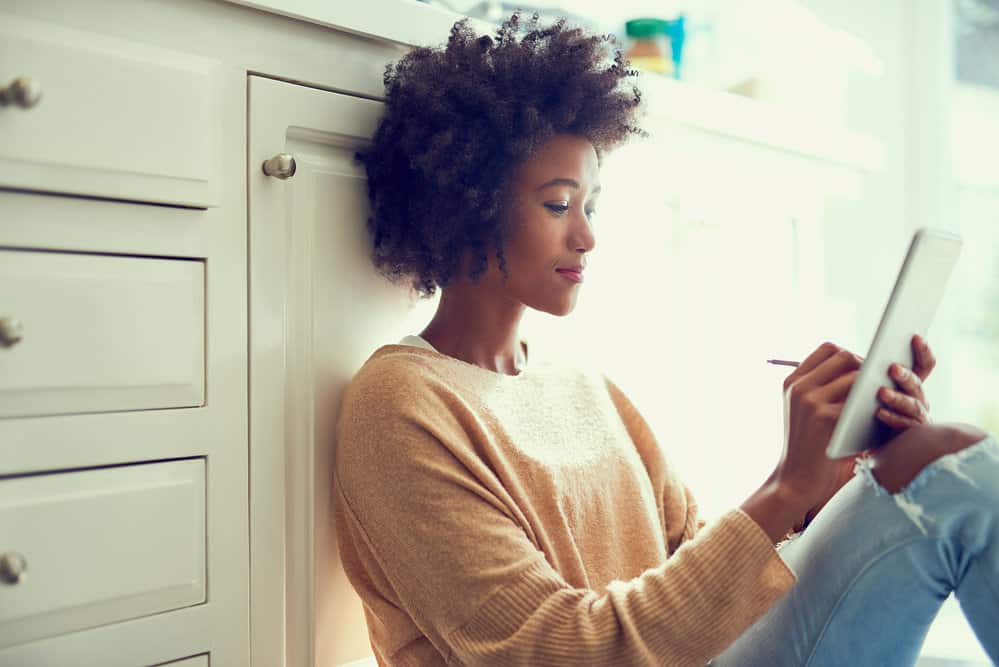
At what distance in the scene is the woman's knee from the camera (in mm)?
830

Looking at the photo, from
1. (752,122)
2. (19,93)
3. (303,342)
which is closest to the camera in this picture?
(19,93)

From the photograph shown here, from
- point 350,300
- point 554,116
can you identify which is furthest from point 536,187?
point 350,300

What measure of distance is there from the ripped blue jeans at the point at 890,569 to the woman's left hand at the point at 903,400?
0.15 ft

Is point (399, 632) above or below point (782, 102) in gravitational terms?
below

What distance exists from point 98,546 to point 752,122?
1007 mm

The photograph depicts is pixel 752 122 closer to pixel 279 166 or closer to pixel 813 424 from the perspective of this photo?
pixel 813 424

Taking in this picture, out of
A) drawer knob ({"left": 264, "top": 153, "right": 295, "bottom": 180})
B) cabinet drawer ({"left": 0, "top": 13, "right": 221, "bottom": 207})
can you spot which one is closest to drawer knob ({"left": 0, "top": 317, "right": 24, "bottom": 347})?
cabinet drawer ({"left": 0, "top": 13, "right": 221, "bottom": 207})

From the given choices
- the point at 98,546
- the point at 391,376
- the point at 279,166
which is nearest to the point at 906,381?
the point at 391,376

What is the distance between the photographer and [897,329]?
83 centimetres

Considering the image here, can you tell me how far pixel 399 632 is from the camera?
87 cm

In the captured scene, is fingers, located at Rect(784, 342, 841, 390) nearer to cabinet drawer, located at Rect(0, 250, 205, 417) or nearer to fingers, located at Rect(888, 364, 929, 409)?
fingers, located at Rect(888, 364, 929, 409)

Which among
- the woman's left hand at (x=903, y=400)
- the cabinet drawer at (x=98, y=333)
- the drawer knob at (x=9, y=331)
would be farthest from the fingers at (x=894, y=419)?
the drawer knob at (x=9, y=331)

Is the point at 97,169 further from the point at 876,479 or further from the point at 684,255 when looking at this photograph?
the point at 684,255

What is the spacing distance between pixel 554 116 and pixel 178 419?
1.64 ft
